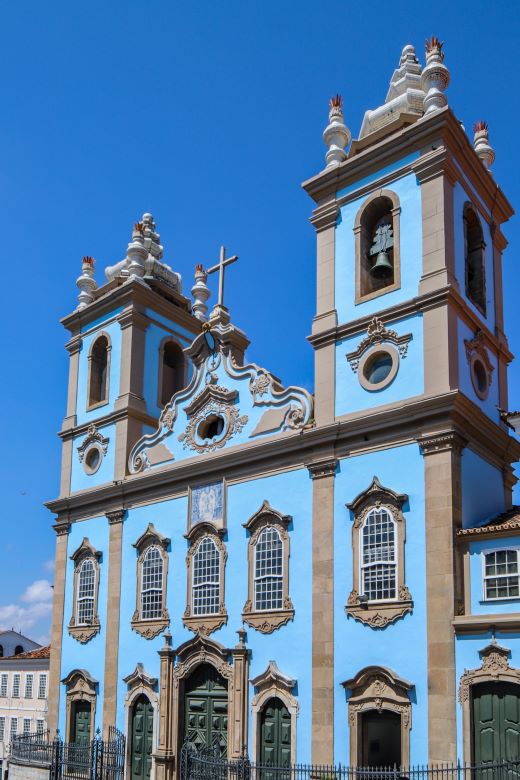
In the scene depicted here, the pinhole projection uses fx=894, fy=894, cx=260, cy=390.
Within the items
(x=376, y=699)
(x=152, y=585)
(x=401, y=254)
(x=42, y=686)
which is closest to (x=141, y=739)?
(x=152, y=585)

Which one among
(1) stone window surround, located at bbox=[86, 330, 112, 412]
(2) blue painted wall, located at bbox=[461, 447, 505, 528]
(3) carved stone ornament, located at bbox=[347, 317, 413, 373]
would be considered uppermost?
(1) stone window surround, located at bbox=[86, 330, 112, 412]

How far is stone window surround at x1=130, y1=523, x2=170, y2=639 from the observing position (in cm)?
2253

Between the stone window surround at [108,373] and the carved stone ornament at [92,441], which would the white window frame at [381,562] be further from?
the stone window surround at [108,373]

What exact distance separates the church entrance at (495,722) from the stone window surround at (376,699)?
131 centimetres

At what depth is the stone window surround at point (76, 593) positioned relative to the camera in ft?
81.0

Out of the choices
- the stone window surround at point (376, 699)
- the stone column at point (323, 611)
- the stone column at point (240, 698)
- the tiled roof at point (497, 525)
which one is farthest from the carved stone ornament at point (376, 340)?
the stone column at point (240, 698)

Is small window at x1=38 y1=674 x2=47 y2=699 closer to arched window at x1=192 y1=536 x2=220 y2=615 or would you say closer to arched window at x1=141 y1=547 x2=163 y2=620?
arched window at x1=141 y1=547 x2=163 y2=620

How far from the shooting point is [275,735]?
1897 centimetres

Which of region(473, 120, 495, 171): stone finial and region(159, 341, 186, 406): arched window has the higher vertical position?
region(473, 120, 495, 171): stone finial

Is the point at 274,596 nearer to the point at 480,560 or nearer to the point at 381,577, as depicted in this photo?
the point at 381,577

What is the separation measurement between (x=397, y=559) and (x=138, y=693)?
886 centimetres

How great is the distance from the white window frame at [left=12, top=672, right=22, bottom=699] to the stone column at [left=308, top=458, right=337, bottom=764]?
21.9 meters

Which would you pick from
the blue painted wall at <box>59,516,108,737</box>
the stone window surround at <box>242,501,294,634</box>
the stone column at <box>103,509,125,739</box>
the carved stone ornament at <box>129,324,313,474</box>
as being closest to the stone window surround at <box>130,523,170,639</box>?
the stone column at <box>103,509,125,739</box>

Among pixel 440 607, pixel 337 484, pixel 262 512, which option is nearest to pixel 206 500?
pixel 262 512
